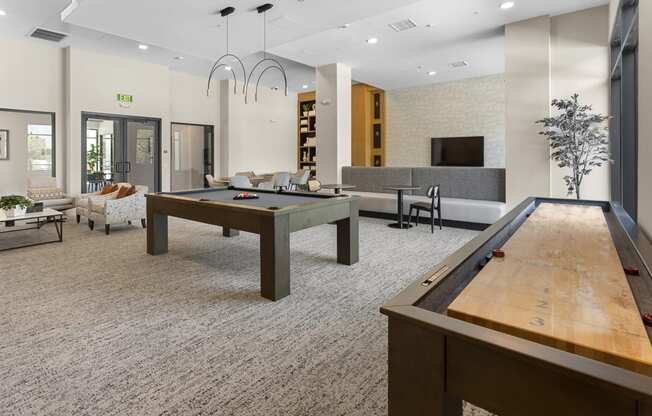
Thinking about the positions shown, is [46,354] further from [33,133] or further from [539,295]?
[33,133]

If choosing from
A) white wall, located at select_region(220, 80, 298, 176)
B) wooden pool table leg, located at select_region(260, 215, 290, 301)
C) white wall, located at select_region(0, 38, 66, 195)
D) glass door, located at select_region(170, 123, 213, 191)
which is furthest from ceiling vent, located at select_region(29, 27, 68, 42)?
wooden pool table leg, located at select_region(260, 215, 290, 301)

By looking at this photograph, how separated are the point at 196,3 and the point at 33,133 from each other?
5.41 metres

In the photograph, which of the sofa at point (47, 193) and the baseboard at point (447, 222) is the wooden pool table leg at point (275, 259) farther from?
the sofa at point (47, 193)

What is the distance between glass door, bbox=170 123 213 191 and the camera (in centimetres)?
1019

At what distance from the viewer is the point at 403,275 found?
3.81 meters

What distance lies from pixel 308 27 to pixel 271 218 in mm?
3707

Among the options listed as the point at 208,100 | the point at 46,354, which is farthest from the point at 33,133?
the point at 46,354

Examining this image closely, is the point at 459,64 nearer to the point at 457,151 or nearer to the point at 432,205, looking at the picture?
the point at 457,151

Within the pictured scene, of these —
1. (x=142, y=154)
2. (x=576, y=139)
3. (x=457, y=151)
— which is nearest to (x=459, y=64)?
(x=457, y=151)

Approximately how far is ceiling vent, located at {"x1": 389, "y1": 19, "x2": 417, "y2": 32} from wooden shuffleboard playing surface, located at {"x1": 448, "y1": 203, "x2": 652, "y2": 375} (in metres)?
5.38

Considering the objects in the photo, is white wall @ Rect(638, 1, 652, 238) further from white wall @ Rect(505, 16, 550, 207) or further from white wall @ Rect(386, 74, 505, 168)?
white wall @ Rect(386, 74, 505, 168)

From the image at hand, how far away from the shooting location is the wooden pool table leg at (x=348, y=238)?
4125mm

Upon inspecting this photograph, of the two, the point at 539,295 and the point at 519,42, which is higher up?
the point at 519,42

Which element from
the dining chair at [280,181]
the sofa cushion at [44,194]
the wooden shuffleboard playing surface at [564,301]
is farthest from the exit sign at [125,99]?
the wooden shuffleboard playing surface at [564,301]
